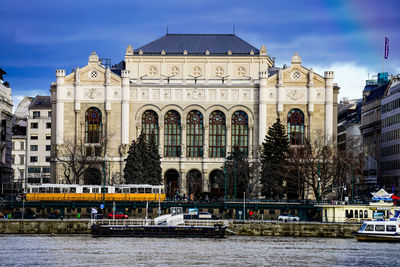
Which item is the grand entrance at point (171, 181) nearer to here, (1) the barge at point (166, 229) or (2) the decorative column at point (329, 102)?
(2) the decorative column at point (329, 102)

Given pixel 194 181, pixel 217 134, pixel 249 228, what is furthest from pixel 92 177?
pixel 249 228

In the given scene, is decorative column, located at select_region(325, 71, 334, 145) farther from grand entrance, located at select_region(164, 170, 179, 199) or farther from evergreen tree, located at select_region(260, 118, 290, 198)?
grand entrance, located at select_region(164, 170, 179, 199)

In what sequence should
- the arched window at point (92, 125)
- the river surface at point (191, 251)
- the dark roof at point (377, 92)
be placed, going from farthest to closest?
the arched window at point (92, 125), the dark roof at point (377, 92), the river surface at point (191, 251)

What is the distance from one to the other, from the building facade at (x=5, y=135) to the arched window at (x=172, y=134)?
26.0 metres

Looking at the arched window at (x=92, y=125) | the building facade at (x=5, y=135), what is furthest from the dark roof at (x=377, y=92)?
the building facade at (x=5, y=135)

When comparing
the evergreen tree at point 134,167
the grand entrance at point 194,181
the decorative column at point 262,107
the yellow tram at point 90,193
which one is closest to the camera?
the yellow tram at point 90,193

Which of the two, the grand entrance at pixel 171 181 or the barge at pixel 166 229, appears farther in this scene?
the grand entrance at pixel 171 181

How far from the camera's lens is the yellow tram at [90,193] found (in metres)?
143

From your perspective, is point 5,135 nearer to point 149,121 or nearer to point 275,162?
point 149,121

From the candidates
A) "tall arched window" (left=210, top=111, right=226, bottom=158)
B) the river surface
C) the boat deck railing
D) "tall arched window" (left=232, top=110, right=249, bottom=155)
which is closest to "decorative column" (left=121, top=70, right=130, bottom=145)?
"tall arched window" (left=210, top=111, right=226, bottom=158)

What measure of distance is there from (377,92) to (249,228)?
226 ft

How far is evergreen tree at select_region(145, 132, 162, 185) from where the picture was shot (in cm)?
16543

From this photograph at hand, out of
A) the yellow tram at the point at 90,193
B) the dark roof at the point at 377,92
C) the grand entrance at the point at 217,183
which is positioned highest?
the dark roof at the point at 377,92

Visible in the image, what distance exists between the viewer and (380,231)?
11206cm
